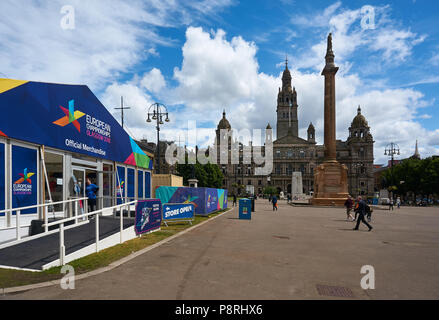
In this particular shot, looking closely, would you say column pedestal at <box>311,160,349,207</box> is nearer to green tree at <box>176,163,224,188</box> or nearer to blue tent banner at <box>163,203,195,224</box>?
blue tent banner at <box>163,203,195,224</box>

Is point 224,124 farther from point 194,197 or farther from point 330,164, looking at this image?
point 194,197

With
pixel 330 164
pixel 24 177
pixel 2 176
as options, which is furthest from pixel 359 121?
pixel 2 176

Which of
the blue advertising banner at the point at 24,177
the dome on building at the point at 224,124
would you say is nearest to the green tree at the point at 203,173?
the dome on building at the point at 224,124

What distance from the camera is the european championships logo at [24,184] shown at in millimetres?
9930

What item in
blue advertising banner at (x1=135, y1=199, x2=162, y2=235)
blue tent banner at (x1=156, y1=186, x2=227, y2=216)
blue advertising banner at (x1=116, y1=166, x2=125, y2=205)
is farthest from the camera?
blue tent banner at (x1=156, y1=186, x2=227, y2=216)

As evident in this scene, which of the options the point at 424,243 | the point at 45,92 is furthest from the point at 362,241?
the point at 45,92

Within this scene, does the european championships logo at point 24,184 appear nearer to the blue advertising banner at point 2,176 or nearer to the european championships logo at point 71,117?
the blue advertising banner at point 2,176

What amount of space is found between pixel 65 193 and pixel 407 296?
12238 millimetres

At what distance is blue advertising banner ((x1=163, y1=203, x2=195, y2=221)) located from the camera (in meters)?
15.6

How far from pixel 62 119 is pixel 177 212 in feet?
23.9

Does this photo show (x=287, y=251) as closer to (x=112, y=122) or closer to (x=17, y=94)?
(x=17, y=94)

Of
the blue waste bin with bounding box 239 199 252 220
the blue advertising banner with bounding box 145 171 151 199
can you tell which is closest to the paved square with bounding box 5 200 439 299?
the blue waste bin with bounding box 239 199 252 220
